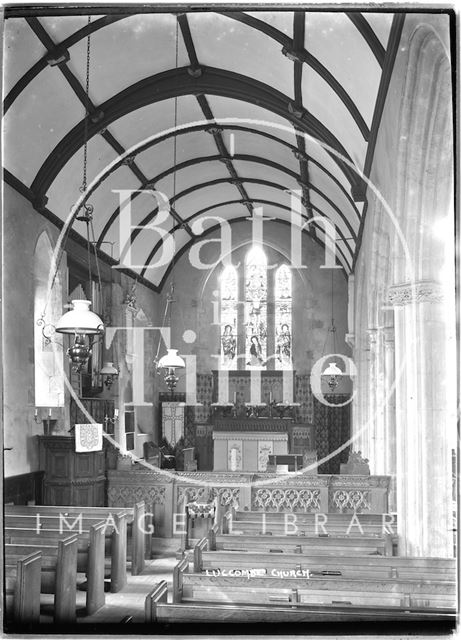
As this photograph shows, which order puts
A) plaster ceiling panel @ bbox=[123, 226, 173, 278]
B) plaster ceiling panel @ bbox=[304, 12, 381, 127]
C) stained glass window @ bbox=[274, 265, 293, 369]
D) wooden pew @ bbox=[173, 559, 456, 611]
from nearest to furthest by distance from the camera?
wooden pew @ bbox=[173, 559, 456, 611] < plaster ceiling panel @ bbox=[304, 12, 381, 127] < plaster ceiling panel @ bbox=[123, 226, 173, 278] < stained glass window @ bbox=[274, 265, 293, 369]

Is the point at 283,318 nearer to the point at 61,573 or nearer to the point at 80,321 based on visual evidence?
the point at 80,321

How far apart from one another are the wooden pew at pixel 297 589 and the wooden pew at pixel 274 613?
57 cm

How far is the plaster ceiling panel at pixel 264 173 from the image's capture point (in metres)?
15.1

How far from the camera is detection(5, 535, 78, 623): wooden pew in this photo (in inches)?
204

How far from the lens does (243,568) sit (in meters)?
5.24

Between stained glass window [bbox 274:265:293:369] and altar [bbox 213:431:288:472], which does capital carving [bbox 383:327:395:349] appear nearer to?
altar [bbox 213:431:288:472]

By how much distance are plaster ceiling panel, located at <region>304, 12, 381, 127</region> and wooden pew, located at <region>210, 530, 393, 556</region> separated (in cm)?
426

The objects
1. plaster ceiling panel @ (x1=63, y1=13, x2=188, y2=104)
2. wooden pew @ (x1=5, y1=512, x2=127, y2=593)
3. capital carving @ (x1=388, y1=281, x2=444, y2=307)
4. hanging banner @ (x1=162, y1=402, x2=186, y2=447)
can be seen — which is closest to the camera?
capital carving @ (x1=388, y1=281, x2=444, y2=307)

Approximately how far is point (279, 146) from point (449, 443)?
8.92 m

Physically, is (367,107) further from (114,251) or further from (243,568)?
(114,251)

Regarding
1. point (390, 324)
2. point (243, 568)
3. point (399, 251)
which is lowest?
point (243, 568)

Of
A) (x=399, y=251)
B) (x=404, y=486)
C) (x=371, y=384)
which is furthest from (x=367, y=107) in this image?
(x=371, y=384)

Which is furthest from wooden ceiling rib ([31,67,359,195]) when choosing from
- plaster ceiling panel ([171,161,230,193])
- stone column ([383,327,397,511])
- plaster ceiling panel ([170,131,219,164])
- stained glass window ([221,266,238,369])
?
stained glass window ([221,266,238,369])

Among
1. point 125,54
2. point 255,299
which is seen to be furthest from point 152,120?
point 255,299
